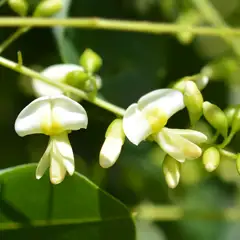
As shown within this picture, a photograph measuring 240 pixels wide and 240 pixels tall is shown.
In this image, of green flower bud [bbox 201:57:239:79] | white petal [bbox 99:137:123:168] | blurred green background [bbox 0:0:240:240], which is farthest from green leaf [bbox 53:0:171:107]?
white petal [bbox 99:137:123:168]

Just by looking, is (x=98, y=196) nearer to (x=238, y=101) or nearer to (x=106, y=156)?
(x=106, y=156)

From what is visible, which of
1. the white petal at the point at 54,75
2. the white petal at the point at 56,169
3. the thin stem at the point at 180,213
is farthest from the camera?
the thin stem at the point at 180,213

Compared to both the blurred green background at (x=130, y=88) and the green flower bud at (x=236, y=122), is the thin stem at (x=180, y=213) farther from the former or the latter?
the green flower bud at (x=236, y=122)

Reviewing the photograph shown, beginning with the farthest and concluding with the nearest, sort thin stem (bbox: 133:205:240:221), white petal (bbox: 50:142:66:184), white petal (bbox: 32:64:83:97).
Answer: thin stem (bbox: 133:205:240:221) < white petal (bbox: 32:64:83:97) < white petal (bbox: 50:142:66:184)

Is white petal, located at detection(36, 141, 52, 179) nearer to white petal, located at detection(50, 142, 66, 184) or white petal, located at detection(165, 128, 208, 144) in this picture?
white petal, located at detection(50, 142, 66, 184)

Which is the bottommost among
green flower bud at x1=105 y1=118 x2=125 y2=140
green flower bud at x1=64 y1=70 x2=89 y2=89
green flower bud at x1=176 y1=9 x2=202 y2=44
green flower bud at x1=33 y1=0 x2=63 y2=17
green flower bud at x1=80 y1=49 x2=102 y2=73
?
green flower bud at x1=105 y1=118 x2=125 y2=140

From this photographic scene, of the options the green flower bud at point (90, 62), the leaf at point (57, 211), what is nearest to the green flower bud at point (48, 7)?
the green flower bud at point (90, 62)
